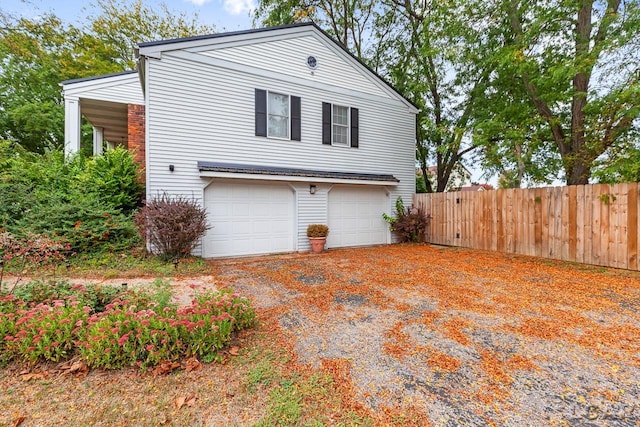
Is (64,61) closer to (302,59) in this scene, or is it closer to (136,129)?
(136,129)

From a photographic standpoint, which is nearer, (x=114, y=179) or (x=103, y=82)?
(x=114, y=179)

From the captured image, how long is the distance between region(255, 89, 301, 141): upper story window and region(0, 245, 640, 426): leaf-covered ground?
5440mm

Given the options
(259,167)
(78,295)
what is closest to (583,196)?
(259,167)

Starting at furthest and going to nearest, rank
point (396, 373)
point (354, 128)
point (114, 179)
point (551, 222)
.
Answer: point (354, 128) → point (114, 179) → point (551, 222) → point (396, 373)

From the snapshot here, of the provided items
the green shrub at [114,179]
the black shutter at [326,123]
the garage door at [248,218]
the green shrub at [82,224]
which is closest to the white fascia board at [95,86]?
the green shrub at [114,179]

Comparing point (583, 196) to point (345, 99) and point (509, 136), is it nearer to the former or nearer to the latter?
point (509, 136)

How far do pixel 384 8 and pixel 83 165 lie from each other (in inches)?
541

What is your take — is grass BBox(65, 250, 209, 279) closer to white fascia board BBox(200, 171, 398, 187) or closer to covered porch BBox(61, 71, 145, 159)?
white fascia board BBox(200, 171, 398, 187)

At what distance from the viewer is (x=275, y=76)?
8.69m

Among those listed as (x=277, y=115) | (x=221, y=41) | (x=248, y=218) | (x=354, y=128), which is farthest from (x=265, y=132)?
(x=354, y=128)

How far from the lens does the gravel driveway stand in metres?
2.12

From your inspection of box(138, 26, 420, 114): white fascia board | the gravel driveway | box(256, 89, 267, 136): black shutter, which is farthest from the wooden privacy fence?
box(256, 89, 267, 136): black shutter

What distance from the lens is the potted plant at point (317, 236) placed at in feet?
28.9

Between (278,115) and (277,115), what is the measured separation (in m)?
0.03
